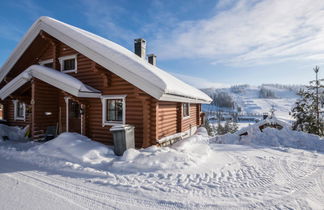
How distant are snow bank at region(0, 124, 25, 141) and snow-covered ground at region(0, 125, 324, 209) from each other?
9.91 feet

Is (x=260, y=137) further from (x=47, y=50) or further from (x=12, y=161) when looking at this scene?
(x=47, y=50)

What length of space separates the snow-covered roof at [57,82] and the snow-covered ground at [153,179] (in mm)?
1863

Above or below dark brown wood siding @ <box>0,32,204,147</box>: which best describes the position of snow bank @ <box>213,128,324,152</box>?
below

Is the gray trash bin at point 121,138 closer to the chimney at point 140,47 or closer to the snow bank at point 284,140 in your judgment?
the snow bank at point 284,140

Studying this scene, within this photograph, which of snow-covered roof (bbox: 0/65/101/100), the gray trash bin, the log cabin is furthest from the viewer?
snow-covered roof (bbox: 0/65/101/100)

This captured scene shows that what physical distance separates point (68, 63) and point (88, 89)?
3129mm

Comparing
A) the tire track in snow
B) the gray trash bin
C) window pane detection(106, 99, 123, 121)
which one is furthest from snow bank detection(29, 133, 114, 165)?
window pane detection(106, 99, 123, 121)

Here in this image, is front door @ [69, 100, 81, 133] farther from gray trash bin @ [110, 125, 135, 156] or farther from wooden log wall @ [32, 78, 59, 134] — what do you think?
gray trash bin @ [110, 125, 135, 156]

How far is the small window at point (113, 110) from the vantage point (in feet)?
25.9

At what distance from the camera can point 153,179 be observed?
176 inches

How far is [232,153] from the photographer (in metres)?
7.26

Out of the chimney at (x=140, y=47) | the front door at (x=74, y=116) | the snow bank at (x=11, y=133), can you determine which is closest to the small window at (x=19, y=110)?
the snow bank at (x=11, y=133)

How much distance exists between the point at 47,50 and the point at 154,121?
849 cm

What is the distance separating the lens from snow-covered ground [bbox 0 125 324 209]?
3.46 m
